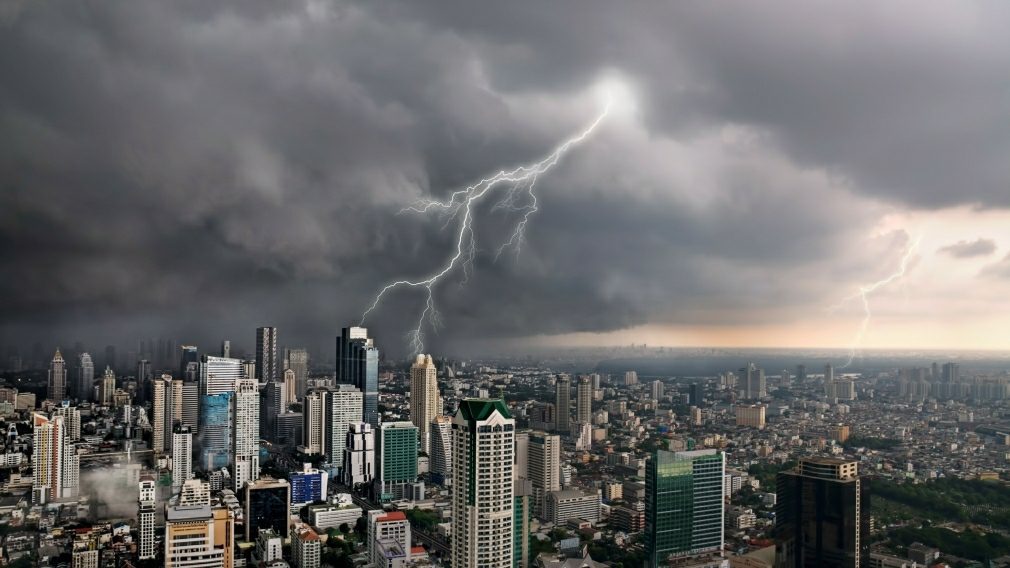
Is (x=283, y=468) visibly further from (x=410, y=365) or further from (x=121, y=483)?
(x=121, y=483)

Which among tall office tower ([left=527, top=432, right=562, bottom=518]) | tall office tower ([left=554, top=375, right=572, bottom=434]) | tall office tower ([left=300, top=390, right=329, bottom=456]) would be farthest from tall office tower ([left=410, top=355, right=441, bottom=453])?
tall office tower ([left=527, top=432, right=562, bottom=518])

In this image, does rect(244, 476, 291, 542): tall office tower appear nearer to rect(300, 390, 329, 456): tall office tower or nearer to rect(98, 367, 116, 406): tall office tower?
rect(98, 367, 116, 406): tall office tower

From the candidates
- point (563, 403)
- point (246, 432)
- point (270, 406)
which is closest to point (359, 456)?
point (246, 432)

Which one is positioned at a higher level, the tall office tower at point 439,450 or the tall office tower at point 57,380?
the tall office tower at point 57,380

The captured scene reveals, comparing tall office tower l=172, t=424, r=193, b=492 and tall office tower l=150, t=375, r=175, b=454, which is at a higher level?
tall office tower l=150, t=375, r=175, b=454

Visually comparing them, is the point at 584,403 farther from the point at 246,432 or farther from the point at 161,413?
the point at 161,413

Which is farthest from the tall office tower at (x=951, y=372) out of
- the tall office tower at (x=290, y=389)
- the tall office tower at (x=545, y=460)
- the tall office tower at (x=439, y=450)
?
the tall office tower at (x=290, y=389)

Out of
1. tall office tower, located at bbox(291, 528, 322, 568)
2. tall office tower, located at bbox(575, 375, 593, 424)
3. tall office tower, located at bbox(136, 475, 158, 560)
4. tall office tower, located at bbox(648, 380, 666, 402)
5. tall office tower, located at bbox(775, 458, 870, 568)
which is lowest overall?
tall office tower, located at bbox(291, 528, 322, 568)

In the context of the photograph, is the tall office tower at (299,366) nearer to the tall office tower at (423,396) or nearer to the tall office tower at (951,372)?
the tall office tower at (423,396)
